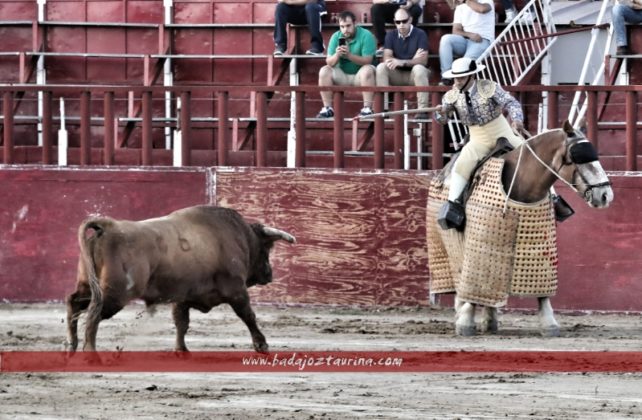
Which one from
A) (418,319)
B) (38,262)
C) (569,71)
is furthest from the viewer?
(569,71)

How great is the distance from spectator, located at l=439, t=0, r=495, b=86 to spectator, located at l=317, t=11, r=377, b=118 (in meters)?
0.67

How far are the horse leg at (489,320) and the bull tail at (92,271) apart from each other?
3253mm

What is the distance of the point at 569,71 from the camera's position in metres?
17.4

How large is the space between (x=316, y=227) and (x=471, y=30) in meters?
3.03

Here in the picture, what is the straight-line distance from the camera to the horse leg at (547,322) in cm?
1200

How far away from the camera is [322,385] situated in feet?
30.7

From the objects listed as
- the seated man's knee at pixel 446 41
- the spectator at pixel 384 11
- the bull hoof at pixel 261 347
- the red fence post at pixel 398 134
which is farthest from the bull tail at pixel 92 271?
the spectator at pixel 384 11

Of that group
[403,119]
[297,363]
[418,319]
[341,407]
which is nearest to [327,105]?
[403,119]

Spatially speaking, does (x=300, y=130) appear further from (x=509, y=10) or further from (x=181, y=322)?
(x=181, y=322)

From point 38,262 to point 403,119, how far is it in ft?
10.2

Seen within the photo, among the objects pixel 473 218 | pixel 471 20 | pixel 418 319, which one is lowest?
pixel 418 319

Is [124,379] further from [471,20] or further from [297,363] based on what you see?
[471,20]

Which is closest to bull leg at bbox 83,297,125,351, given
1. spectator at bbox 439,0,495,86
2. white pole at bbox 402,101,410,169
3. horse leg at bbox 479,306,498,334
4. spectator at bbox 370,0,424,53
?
horse leg at bbox 479,306,498,334

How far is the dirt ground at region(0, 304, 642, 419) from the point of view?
8383mm
